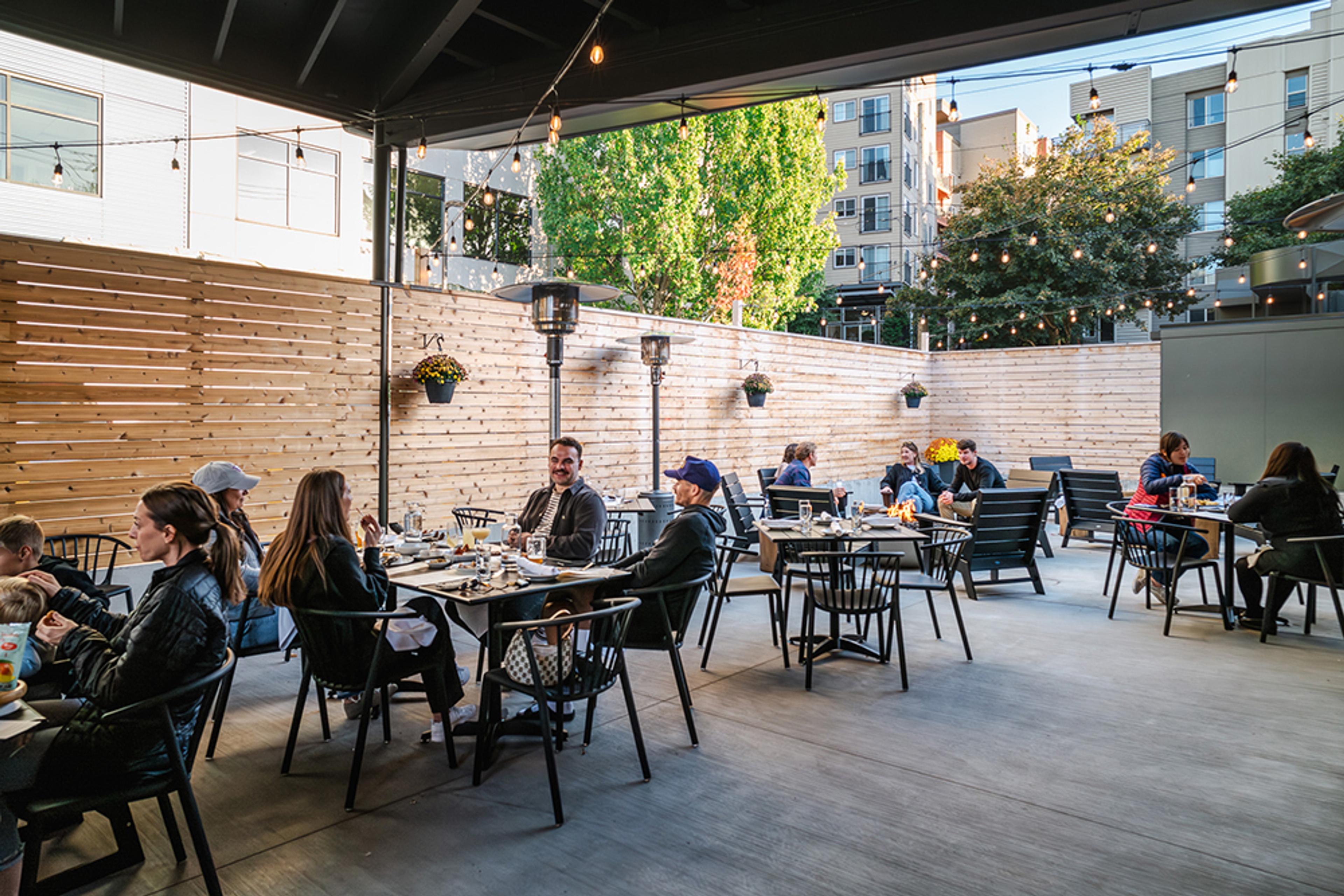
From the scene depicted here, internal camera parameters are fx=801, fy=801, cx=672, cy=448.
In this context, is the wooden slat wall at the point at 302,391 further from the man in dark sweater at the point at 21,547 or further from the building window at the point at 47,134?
the building window at the point at 47,134

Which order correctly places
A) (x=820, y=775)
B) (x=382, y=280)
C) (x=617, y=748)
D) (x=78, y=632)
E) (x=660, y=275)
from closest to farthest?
(x=78, y=632) < (x=820, y=775) < (x=617, y=748) < (x=382, y=280) < (x=660, y=275)

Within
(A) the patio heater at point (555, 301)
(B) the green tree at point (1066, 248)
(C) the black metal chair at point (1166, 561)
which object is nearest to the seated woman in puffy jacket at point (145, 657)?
(A) the patio heater at point (555, 301)

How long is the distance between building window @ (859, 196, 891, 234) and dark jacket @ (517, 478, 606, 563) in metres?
28.5

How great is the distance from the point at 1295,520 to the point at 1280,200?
21.5 metres

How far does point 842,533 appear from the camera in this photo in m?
5.45

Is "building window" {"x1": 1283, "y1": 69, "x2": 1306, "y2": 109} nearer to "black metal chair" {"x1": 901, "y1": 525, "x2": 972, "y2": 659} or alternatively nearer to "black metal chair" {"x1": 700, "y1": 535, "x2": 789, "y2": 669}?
"black metal chair" {"x1": 901, "y1": 525, "x2": 972, "y2": 659}

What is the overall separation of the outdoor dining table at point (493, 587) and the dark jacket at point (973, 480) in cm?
554

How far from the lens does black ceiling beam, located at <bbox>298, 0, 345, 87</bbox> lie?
6086mm

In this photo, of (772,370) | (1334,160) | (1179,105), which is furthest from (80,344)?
(1179,105)

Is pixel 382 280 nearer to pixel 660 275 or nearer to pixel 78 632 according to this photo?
pixel 78 632

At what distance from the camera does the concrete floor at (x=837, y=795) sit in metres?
2.77

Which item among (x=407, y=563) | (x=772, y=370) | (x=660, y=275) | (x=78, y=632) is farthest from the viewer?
(x=660, y=275)

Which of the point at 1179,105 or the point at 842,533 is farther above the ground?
the point at 1179,105

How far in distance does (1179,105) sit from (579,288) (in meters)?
30.1
